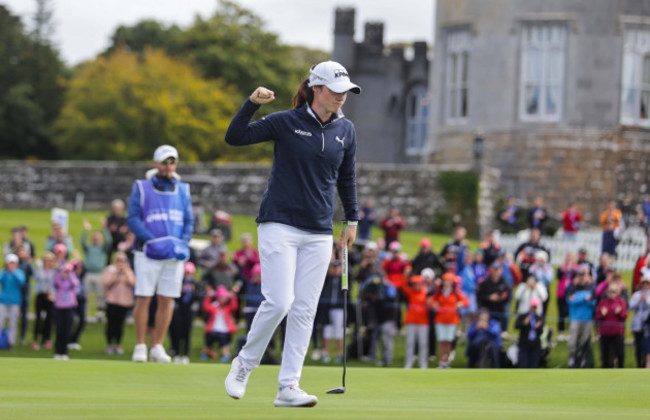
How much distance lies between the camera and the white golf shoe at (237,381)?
8734mm

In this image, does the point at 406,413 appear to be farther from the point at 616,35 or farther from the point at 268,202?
the point at 616,35

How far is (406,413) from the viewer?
7.82 meters

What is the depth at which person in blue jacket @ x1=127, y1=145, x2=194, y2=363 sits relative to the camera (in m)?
12.6

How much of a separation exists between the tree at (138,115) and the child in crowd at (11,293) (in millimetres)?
42671

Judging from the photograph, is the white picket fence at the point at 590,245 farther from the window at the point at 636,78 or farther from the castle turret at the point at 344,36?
the castle turret at the point at 344,36

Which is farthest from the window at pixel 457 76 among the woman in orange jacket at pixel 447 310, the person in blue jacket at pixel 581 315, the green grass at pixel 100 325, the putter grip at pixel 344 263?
the putter grip at pixel 344 263

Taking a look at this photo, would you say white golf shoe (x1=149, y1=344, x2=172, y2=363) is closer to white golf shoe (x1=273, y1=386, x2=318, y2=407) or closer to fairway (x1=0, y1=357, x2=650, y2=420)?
fairway (x1=0, y1=357, x2=650, y2=420)

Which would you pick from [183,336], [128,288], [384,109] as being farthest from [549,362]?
[384,109]

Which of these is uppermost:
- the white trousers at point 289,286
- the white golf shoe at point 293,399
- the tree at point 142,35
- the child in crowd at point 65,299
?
the tree at point 142,35

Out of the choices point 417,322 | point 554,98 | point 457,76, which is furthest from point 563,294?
point 457,76

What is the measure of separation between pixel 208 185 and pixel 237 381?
32.1 metres

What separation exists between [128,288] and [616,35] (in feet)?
77.4

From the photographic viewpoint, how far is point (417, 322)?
65.9ft

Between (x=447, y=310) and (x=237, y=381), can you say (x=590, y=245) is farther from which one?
(x=237, y=381)
